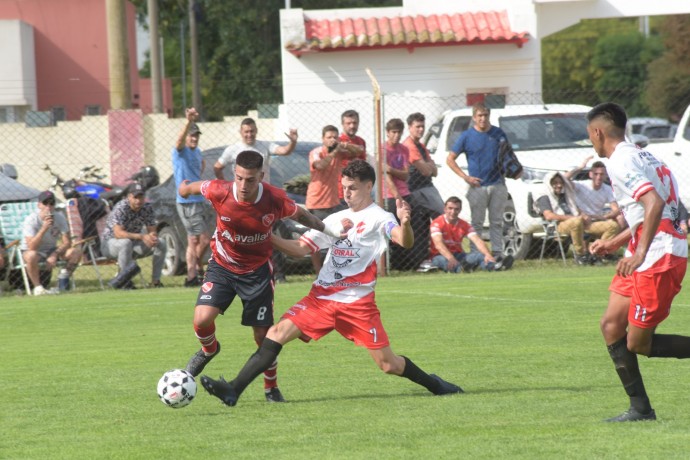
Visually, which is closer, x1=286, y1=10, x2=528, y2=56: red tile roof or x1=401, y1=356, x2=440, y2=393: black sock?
x1=401, y1=356, x2=440, y2=393: black sock

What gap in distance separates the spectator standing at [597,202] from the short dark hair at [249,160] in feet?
30.2

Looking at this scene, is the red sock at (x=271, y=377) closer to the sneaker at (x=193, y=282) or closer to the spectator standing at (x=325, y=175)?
the spectator standing at (x=325, y=175)

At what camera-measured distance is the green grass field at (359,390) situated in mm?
6473

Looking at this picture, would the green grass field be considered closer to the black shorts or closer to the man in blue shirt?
the black shorts

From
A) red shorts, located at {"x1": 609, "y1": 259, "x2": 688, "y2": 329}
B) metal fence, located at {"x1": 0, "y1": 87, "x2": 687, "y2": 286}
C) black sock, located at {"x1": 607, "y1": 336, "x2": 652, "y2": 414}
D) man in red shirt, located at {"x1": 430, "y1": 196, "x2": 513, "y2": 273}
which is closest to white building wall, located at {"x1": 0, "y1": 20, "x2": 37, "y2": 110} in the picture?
metal fence, located at {"x1": 0, "y1": 87, "x2": 687, "y2": 286}

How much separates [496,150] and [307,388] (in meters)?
8.06

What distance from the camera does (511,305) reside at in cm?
1291

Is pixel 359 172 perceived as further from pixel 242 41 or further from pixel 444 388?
pixel 242 41

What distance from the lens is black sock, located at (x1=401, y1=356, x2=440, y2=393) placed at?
7918 mm

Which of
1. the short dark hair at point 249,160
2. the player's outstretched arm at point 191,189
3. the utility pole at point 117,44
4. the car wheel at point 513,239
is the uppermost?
the utility pole at point 117,44

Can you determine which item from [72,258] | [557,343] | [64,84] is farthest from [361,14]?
[64,84]

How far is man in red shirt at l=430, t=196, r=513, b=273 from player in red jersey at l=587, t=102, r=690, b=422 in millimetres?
9044

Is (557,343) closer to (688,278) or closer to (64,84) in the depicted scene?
(688,278)

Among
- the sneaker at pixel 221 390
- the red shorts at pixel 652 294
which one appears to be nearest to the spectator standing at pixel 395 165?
the sneaker at pixel 221 390
